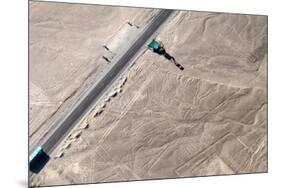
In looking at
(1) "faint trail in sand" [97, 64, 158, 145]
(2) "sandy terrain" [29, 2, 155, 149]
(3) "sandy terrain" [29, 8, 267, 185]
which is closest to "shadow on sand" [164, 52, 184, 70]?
(3) "sandy terrain" [29, 8, 267, 185]

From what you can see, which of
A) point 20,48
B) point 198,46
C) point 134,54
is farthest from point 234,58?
point 20,48

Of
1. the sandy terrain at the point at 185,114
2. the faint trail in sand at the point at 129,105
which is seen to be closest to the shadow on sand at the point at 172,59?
the sandy terrain at the point at 185,114

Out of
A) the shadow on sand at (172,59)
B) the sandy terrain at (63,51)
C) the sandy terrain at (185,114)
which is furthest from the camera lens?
the shadow on sand at (172,59)

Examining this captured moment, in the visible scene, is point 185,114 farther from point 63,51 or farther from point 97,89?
point 63,51

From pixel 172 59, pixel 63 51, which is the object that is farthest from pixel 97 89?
pixel 172 59

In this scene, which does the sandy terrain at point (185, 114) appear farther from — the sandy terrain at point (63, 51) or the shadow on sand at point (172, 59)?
the sandy terrain at point (63, 51)

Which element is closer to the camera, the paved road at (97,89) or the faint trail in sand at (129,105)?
the paved road at (97,89)
